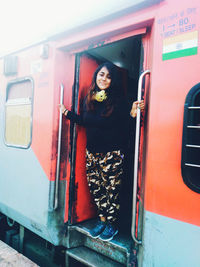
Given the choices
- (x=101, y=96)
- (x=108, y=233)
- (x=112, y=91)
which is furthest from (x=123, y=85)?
(x=108, y=233)

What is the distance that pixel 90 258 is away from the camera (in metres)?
2.21

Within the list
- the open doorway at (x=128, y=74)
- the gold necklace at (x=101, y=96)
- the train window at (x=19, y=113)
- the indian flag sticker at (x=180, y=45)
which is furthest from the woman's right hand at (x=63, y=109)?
the indian flag sticker at (x=180, y=45)

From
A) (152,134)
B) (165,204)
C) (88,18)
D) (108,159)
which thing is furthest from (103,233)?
(88,18)

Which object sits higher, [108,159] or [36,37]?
[36,37]

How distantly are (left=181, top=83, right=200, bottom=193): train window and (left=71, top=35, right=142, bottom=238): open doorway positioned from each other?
946mm

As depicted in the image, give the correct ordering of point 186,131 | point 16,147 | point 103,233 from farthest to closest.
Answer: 1. point 16,147
2. point 103,233
3. point 186,131

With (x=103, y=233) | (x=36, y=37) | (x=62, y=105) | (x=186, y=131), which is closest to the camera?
(x=186, y=131)

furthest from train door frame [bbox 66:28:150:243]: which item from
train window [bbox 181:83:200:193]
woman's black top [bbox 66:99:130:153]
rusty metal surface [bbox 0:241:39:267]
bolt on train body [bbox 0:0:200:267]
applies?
rusty metal surface [bbox 0:241:39:267]

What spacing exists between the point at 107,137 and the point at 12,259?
5.18 feet

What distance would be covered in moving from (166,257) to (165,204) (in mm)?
367

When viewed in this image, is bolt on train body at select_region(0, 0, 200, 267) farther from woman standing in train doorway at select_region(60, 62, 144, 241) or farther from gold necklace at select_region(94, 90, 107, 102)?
gold necklace at select_region(94, 90, 107, 102)

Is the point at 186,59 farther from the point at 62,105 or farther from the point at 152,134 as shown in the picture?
the point at 62,105

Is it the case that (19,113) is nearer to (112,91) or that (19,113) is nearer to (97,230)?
(112,91)

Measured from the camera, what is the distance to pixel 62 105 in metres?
2.35
